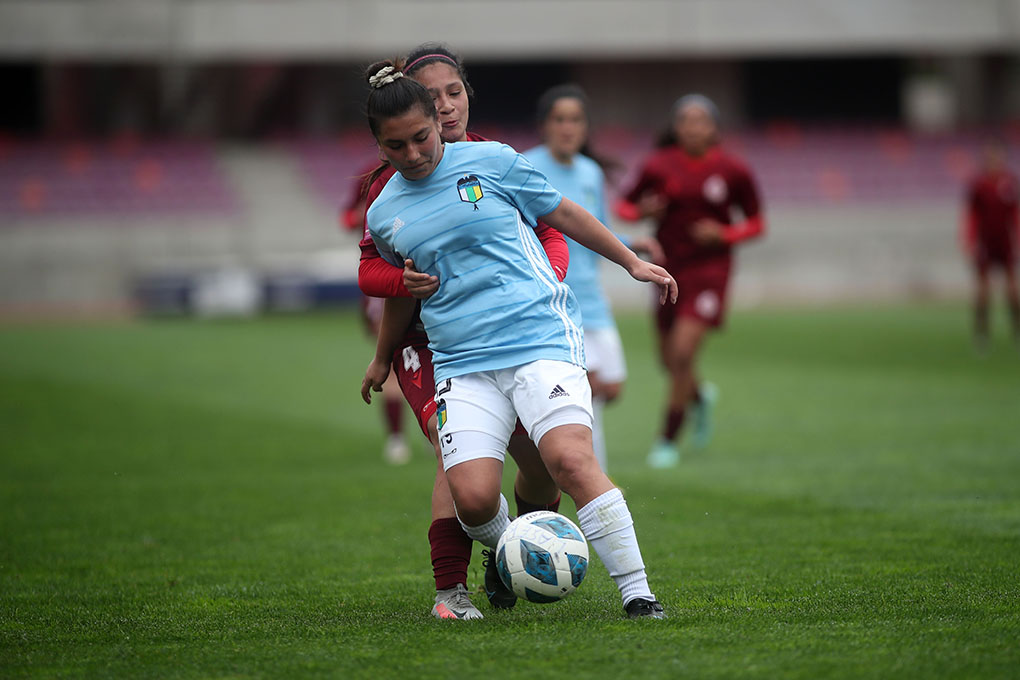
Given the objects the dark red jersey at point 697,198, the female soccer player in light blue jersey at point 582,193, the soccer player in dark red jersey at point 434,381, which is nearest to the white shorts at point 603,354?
the female soccer player in light blue jersey at point 582,193

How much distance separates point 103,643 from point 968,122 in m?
42.3

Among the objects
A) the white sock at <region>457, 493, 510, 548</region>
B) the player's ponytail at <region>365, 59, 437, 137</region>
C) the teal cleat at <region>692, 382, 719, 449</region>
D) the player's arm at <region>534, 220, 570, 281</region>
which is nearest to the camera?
the player's ponytail at <region>365, 59, 437, 137</region>

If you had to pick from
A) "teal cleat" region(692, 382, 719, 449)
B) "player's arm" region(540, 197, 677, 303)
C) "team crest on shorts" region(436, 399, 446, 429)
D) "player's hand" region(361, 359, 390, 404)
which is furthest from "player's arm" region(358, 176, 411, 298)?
"teal cleat" region(692, 382, 719, 449)

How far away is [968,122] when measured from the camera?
42.2 metres

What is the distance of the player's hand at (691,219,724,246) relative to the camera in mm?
8977

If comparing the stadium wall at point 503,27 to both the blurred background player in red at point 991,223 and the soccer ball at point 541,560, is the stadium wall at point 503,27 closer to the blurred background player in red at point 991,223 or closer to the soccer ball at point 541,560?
the blurred background player in red at point 991,223

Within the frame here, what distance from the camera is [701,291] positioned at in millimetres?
9188

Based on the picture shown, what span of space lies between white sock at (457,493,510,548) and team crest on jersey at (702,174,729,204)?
5.14m

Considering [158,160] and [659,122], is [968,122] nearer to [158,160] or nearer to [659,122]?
[659,122]

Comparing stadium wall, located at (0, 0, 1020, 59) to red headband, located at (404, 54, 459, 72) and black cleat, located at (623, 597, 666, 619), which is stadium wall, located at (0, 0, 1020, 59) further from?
black cleat, located at (623, 597, 666, 619)

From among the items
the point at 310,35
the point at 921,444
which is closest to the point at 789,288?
the point at 310,35

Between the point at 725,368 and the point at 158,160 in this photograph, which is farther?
the point at 158,160

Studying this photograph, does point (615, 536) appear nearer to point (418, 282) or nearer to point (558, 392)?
point (558, 392)

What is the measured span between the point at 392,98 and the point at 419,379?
1.13 metres
